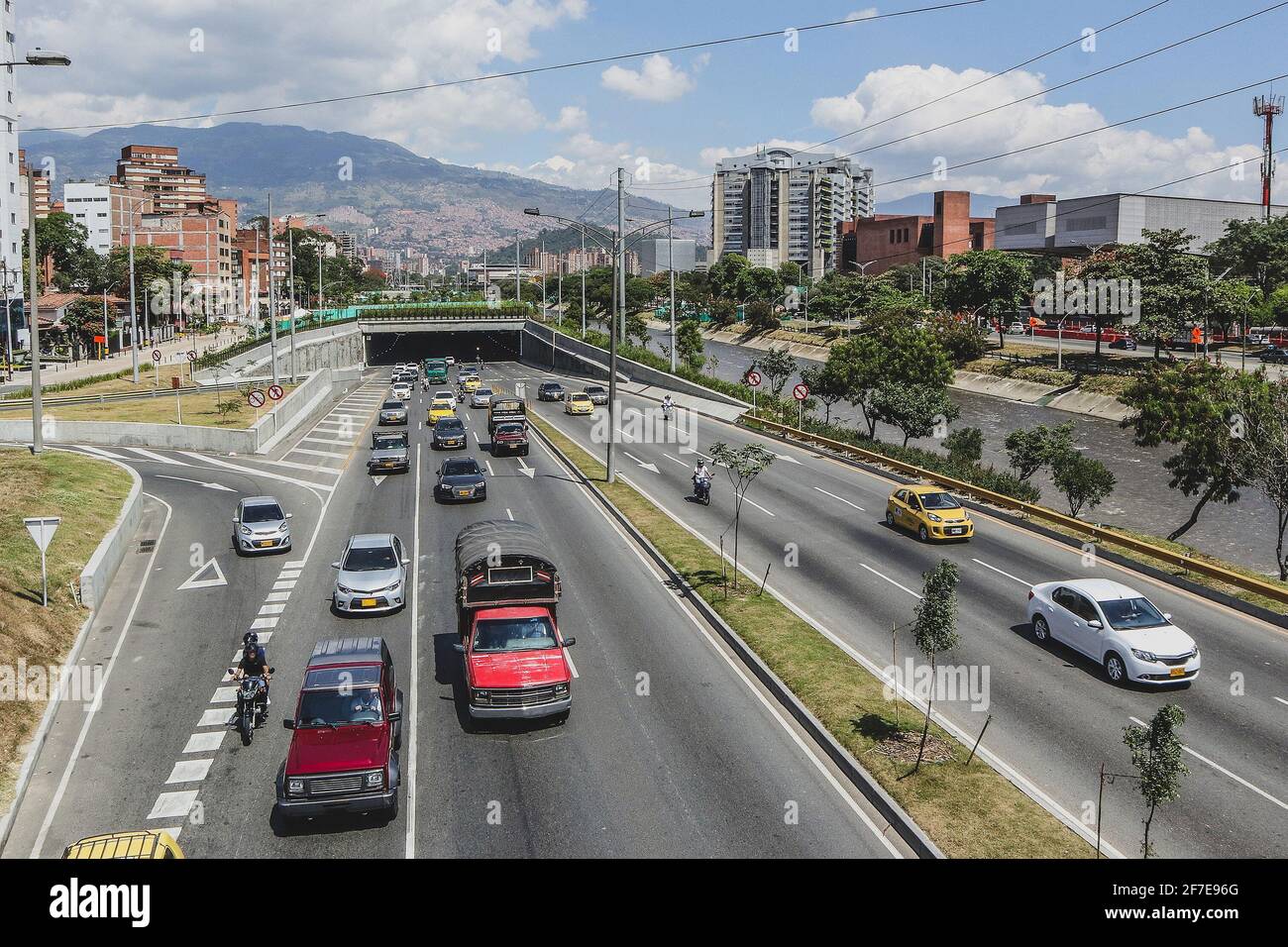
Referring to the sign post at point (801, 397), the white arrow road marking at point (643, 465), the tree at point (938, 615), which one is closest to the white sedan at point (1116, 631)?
the tree at point (938, 615)

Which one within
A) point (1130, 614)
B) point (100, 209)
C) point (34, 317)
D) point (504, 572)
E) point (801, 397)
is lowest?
point (1130, 614)

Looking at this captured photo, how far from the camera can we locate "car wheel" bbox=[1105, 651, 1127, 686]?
20.1 m

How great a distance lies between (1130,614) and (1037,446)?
66.8 feet

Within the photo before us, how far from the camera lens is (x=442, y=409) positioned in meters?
60.4

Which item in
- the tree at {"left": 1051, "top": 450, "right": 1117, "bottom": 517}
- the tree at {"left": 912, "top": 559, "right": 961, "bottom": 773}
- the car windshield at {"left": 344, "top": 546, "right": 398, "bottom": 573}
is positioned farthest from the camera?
the tree at {"left": 1051, "top": 450, "right": 1117, "bottom": 517}

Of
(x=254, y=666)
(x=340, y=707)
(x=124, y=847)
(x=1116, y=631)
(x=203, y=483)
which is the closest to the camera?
(x=124, y=847)

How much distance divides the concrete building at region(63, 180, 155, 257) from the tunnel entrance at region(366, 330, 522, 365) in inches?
2928

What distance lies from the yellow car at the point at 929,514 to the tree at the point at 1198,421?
9.35 m

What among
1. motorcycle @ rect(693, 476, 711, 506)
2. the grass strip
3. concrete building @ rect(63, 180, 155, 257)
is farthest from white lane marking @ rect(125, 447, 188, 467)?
concrete building @ rect(63, 180, 155, 257)

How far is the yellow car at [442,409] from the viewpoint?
192 ft

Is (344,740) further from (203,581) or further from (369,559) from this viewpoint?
(203,581)

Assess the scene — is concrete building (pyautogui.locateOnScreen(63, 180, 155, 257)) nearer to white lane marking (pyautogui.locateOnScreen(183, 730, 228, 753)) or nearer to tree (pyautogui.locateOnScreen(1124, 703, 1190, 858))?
white lane marking (pyautogui.locateOnScreen(183, 730, 228, 753))

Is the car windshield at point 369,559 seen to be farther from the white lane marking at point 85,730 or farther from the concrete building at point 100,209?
the concrete building at point 100,209

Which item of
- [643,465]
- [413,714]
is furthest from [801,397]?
[413,714]
